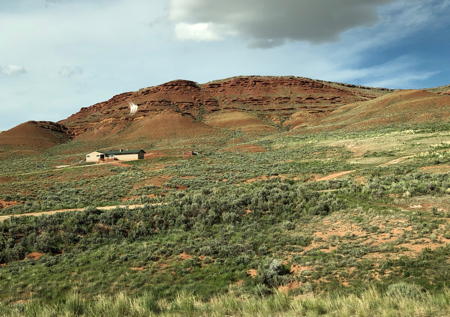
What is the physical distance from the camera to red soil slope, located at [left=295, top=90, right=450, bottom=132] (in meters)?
65.4

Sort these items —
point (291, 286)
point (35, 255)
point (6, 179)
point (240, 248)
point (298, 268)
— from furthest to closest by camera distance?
point (6, 179) < point (35, 255) < point (240, 248) < point (298, 268) < point (291, 286)

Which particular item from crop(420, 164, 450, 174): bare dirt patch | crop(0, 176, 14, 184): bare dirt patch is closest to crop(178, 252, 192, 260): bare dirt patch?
crop(420, 164, 450, 174): bare dirt patch

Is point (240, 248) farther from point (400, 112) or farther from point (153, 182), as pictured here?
point (400, 112)

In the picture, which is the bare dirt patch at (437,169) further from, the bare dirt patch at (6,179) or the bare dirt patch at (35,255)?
the bare dirt patch at (6,179)

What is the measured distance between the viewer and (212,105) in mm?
136375

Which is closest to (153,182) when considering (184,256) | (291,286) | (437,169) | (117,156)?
(184,256)

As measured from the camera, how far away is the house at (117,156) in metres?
61.7

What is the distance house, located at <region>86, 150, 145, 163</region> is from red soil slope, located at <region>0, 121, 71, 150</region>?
51.3 metres

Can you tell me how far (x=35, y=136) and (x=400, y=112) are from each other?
11918 cm

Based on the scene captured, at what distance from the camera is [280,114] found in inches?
4884

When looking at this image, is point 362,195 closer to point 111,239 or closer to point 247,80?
point 111,239

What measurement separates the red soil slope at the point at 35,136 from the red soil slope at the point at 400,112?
92366 mm

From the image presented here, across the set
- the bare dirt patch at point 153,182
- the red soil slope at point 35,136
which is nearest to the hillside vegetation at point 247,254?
the bare dirt patch at point 153,182

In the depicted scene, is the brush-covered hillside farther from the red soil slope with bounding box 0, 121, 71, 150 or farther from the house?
the red soil slope with bounding box 0, 121, 71, 150
